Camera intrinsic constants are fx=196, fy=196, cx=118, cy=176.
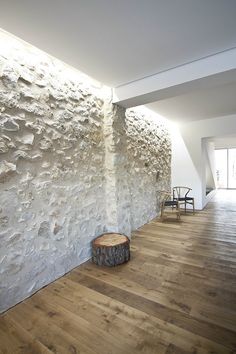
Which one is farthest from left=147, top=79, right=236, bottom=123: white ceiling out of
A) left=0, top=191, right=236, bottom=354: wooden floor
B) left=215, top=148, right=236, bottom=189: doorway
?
left=215, top=148, right=236, bottom=189: doorway

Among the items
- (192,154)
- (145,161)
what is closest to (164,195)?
(145,161)

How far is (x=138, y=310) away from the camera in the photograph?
1600 millimetres

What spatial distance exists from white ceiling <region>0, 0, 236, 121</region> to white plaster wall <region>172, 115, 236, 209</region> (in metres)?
2.97

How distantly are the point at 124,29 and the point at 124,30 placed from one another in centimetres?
1

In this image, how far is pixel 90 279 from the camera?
2070mm

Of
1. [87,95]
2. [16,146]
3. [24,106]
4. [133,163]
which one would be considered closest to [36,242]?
[16,146]

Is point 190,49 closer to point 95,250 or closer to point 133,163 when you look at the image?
point 133,163

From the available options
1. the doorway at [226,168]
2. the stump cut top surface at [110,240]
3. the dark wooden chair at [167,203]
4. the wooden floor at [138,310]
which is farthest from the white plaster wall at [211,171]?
the stump cut top surface at [110,240]

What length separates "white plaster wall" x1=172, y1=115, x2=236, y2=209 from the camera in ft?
15.5

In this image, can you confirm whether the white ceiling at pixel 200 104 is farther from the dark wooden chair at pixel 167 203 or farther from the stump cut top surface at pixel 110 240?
the stump cut top surface at pixel 110 240

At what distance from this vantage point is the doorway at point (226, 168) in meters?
8.79

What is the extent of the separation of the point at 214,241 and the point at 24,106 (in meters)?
3.03

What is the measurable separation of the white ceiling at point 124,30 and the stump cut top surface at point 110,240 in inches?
78.0

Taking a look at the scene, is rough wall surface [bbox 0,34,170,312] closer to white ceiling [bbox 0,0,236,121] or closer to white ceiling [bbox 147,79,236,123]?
white ceiling [bbox 0,0,236,121]
